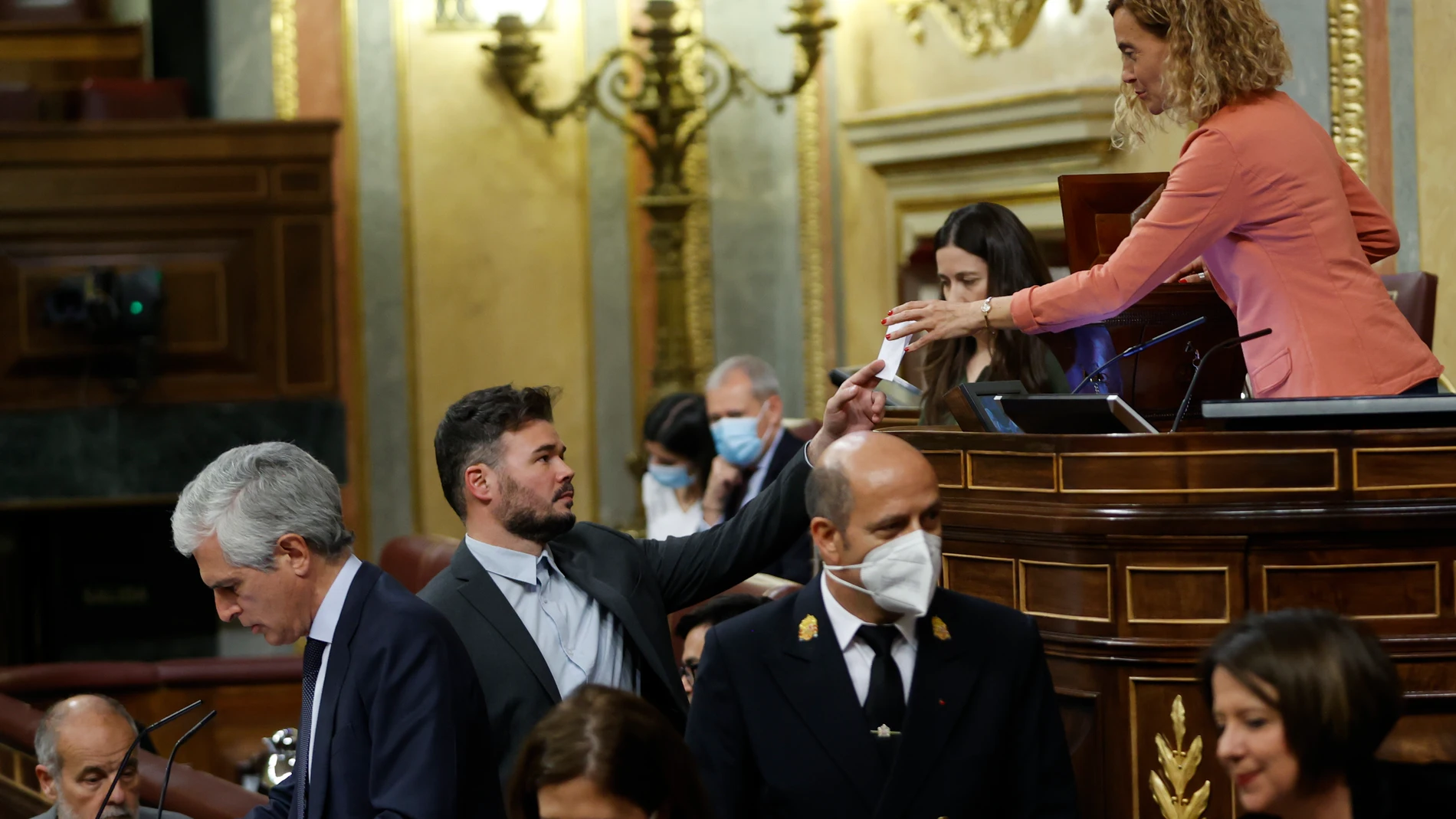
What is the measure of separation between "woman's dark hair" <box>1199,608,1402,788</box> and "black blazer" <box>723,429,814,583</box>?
92.7 inches

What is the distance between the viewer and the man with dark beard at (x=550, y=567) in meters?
3.16

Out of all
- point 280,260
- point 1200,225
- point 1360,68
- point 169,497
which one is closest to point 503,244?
point 280,260

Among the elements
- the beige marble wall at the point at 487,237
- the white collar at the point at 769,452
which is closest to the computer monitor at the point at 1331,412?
the white collar at the point at 769,452

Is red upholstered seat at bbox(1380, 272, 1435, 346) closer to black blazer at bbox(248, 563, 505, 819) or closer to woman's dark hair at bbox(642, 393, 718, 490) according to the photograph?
woman's dark hair at bbox(642, 393, 718, 490)

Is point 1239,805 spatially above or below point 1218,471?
below

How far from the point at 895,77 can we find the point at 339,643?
595 cm

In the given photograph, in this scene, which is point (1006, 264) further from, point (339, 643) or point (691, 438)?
point (691, 438)

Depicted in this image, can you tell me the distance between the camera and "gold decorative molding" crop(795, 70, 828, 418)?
8.82m

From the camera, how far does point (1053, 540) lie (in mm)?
3211

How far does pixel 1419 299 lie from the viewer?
501 centimetres

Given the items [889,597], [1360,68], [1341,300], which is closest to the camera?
[889,597]

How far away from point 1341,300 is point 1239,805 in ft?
3.06

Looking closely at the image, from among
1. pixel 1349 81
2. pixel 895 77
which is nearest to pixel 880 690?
pixel 1349 81

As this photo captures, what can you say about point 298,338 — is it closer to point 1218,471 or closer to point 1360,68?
point 1360,68
